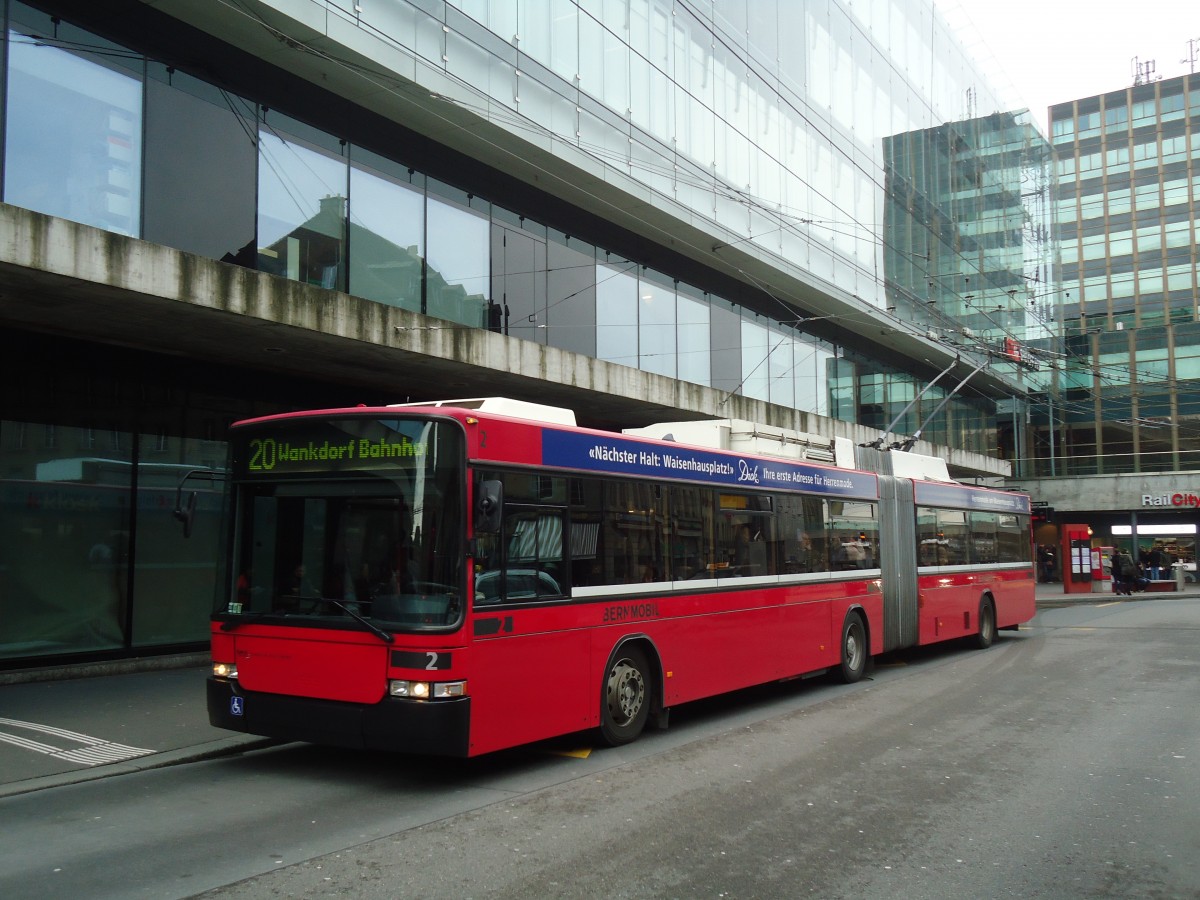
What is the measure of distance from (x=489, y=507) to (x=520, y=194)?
11.7 m

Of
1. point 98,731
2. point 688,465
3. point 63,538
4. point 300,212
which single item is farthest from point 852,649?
point 63,538

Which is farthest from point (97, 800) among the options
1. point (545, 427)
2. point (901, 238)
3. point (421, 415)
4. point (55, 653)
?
point (901, 238)

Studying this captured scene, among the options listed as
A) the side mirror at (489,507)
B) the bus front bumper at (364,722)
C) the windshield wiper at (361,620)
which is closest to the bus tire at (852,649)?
the side mirror at (489,507)

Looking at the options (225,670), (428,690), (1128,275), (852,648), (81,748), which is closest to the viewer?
(428,690)

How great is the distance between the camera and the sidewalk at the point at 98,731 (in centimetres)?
809

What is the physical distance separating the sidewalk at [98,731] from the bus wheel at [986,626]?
1265 cm

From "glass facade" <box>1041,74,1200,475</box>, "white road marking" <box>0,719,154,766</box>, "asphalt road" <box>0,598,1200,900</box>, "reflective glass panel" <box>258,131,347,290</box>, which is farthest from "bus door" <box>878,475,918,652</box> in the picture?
"glass facade" <box>1041,74,1200,475</box>

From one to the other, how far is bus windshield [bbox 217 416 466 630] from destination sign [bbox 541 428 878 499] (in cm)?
127

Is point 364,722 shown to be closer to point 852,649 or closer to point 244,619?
point 244,619

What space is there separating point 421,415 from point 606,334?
42.8ft

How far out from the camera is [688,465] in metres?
10.2

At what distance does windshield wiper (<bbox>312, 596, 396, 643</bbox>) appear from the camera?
7164mm

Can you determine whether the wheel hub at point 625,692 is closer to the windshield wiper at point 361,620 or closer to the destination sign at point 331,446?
the windshield wiper at point 361,620

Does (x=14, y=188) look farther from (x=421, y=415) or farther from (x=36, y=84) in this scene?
(x=421, y=415)
